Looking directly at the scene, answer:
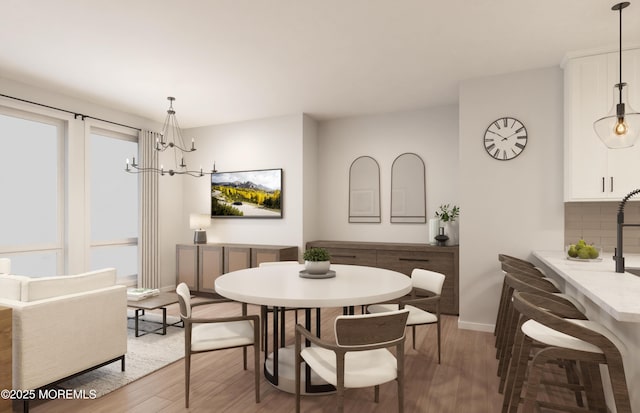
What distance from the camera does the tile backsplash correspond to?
357cm

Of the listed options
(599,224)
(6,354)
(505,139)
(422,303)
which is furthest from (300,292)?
(599,224)

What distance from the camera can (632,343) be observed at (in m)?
1.91

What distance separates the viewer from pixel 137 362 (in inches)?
122

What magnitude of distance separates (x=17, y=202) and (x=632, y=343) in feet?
19.2

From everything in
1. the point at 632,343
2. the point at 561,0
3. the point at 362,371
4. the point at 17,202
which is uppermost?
the point at 561,0

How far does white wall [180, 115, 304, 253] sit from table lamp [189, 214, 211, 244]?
0.26 metres

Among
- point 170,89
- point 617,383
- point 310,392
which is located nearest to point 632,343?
point 617,383

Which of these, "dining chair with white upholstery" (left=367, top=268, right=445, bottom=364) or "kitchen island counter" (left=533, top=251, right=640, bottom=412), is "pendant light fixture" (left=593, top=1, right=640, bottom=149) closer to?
"kitchen island counter" (left=533, top=251, right=640, bottom=412)

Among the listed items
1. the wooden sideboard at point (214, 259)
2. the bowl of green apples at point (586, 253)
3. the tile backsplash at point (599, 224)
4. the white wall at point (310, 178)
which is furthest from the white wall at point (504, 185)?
the wooden sideboard at point (214, 259)

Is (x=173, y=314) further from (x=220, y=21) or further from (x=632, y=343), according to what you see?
(x=632, y=343)

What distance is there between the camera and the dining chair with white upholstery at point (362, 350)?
1.79 meters

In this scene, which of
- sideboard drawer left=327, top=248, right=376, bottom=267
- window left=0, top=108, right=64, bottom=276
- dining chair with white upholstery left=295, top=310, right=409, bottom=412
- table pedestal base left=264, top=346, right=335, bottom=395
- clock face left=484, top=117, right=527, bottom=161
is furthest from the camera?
sideboard drawer left=327, top=248, right=376, bottom=267

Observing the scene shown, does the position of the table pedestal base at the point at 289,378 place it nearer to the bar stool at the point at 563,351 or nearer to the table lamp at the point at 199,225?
the bar stool at the point at 563,351

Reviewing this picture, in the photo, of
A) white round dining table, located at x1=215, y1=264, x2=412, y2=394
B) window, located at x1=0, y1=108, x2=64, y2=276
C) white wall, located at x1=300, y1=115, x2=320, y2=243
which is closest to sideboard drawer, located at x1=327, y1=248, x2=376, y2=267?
white wall, located at x1=300, y1=115, x2=320, y2=243
